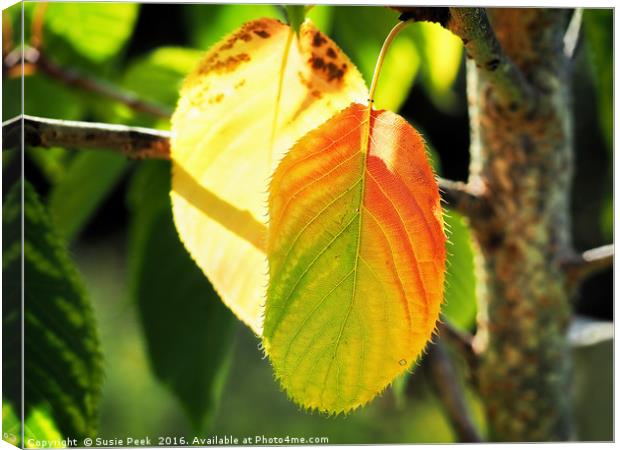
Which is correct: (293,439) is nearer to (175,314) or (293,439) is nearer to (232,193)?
(175,314)

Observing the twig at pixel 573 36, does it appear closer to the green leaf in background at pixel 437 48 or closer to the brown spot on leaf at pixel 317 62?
the green leaf in background at pixel 437 48

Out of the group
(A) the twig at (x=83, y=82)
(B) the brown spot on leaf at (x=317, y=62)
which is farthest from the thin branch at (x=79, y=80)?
(B) the brown spot on leaf at (x=317, y=62)

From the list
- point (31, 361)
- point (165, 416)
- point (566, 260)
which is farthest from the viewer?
point (165, 416)

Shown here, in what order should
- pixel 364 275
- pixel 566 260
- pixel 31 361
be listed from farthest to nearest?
pixel 566 260, pixel 31 361, pixel 364 275

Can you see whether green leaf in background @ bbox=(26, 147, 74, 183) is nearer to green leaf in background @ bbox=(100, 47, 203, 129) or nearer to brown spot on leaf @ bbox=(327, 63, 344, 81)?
green leaf in background @ bbox=(100, 47, 203, 129)

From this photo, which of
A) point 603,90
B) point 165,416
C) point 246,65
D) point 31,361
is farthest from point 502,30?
point 165,416

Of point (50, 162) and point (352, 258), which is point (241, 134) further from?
point (50, 162)
